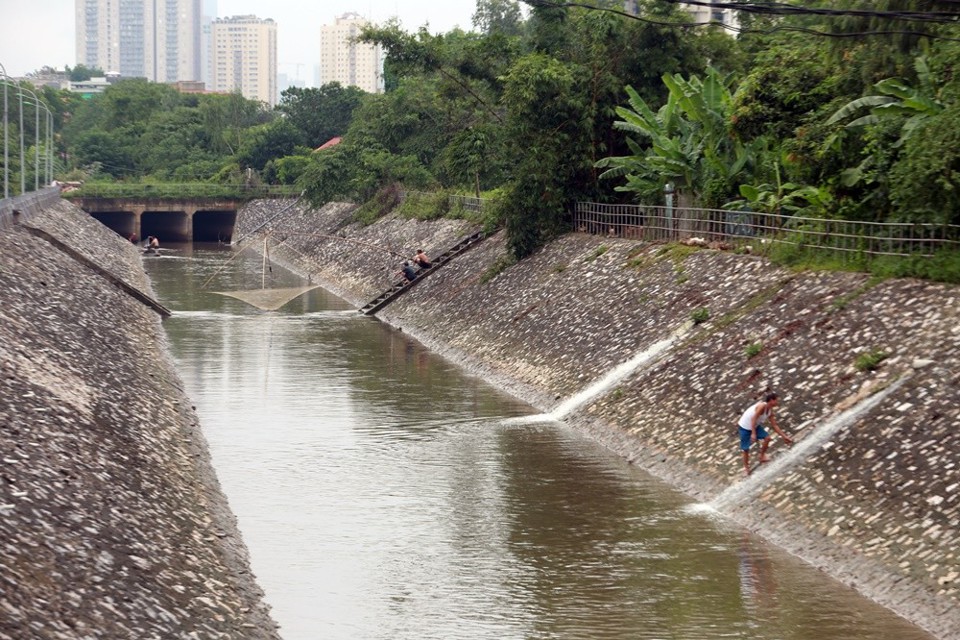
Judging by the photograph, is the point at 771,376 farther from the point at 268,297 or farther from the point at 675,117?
the point at 268,297

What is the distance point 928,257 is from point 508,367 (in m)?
14.1

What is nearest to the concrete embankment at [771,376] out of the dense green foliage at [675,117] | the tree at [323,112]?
the dense green foliage at [675,117]

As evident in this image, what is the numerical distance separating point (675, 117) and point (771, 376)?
55.7 feet

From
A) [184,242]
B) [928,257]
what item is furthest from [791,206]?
[184,242]

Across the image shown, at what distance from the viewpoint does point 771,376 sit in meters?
25.4

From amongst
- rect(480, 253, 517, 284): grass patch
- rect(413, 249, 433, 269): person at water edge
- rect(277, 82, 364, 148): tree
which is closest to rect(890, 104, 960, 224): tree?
rect(480, 253, 517, 284): grass patch

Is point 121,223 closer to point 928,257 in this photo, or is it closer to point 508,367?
point 508,367

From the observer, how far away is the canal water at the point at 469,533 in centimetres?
1734

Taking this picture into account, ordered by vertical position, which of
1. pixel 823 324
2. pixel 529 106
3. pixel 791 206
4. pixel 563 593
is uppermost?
pixel 529 106

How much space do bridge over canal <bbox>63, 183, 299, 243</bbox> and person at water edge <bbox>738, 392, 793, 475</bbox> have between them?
84.2 m

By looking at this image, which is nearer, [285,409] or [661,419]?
[661,419]

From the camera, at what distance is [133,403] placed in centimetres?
2709

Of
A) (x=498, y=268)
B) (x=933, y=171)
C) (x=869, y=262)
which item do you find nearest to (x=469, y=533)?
(x=869, y=262)

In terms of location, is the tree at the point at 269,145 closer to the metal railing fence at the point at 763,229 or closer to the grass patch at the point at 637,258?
the metal railing fence at the point at 763,229
